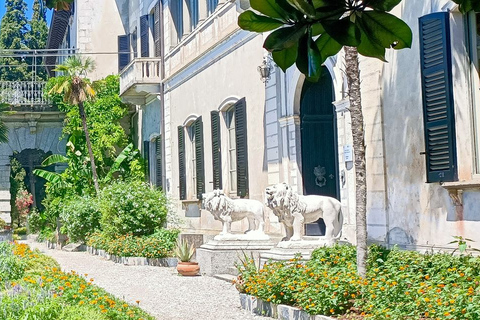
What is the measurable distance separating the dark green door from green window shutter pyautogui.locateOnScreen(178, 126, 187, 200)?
7521 millimetres

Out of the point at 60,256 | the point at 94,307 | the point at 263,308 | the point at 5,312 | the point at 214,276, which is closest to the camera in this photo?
the point at 5,312

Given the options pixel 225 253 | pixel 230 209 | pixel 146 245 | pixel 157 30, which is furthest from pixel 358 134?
pixel 157 30

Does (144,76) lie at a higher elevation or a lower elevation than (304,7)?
higher

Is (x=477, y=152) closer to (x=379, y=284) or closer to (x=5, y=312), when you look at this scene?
(x=379, y=284)

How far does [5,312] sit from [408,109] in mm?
5657

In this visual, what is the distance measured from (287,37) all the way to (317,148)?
12.6 meters

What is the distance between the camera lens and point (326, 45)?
2420 mm

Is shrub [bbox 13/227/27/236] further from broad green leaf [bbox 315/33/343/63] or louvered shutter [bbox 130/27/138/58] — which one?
broad green leaf [bbox 315/33/343/63]

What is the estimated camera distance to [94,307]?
26.5ft

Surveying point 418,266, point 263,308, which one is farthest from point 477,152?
point 263,308

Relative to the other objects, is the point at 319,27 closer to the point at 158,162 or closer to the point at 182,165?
the point at 182,165

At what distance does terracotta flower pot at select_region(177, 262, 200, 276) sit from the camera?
50.5ft

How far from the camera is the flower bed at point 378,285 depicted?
745 cm

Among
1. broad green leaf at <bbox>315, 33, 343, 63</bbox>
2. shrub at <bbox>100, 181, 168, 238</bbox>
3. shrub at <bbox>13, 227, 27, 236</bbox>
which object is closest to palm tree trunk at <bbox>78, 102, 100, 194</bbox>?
shrub at <bbox>100, 181, 168, 238</bbox>
